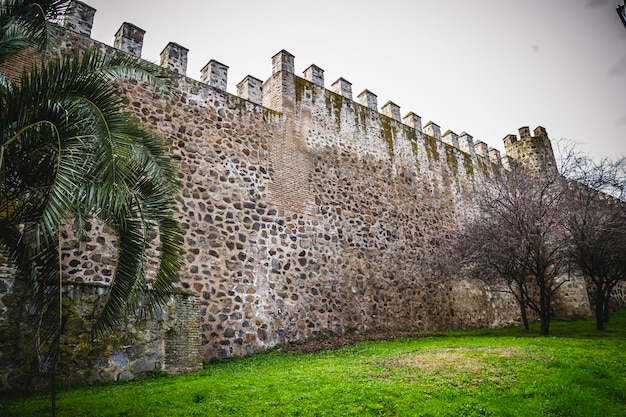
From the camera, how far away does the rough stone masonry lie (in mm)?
7508

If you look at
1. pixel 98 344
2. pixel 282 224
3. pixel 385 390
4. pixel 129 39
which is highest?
pixel 129 39

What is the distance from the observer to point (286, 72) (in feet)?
40.1

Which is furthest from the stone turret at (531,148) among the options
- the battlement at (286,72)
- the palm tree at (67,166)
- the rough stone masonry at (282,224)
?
the palm tree at (67,166)

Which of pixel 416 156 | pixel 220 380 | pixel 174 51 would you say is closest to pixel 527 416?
pixel 220 380

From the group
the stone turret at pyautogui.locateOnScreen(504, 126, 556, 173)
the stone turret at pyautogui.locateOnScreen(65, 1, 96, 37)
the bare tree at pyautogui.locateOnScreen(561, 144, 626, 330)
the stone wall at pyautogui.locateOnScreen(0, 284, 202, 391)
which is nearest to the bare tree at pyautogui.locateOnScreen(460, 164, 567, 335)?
the bare tree at pyautogui.locateOnScreen(561, 144, 626, 330)

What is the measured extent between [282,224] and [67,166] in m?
7.00

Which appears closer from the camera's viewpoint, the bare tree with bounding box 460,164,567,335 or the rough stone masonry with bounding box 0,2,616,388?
the rough stone masonry with bounding box 0,2,616,388

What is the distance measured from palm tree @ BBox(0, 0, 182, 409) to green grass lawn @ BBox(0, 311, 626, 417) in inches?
43.0

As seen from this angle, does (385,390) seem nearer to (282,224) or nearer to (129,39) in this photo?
(282,224)

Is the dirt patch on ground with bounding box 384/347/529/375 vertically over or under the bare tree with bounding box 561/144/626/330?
under

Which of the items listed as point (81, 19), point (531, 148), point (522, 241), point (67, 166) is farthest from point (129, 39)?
point (531, 148)

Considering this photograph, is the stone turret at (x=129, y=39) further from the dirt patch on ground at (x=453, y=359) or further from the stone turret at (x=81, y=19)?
the dirt patch on ground at (x=453, y=359)

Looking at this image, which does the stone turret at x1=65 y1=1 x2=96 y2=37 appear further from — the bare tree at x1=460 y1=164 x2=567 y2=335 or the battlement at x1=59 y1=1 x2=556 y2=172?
the bare tree at x1=460 y1=164 x2=567 y2=335

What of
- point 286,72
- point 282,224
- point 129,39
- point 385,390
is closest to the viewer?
point 385,390
